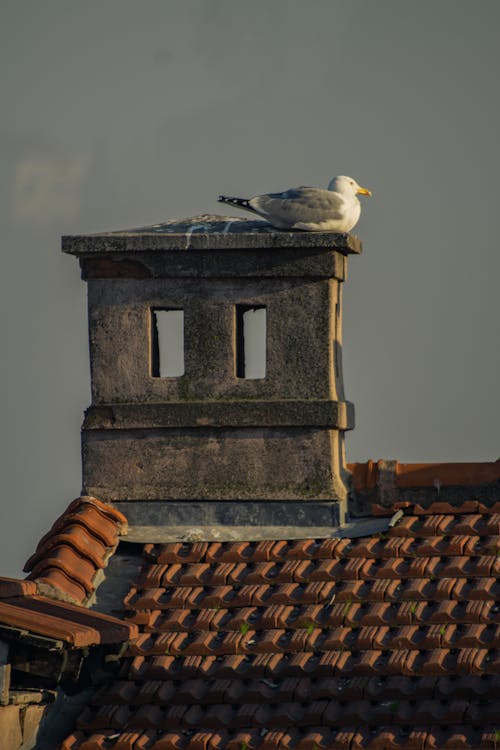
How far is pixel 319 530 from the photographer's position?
39.1 ft

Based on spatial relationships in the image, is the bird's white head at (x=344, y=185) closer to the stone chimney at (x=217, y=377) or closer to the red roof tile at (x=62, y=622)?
the stone chimney at (x=217, y=377)

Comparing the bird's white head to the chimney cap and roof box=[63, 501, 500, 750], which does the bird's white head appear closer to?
Result: the chimney cap

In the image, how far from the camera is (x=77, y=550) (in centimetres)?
1153

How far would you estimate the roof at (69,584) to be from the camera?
32.5 ft

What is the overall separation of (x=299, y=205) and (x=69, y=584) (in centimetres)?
315

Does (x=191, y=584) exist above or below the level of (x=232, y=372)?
below

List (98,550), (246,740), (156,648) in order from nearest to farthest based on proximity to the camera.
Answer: (246,740)
(156,648)
(98,550)

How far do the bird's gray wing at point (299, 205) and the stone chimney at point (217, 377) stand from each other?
14cm

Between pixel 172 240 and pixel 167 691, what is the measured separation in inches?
134

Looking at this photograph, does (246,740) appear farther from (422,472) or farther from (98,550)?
(422,472)

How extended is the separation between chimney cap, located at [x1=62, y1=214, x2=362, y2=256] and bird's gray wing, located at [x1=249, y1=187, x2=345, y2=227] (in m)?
0.12

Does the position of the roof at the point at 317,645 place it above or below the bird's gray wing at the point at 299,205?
below

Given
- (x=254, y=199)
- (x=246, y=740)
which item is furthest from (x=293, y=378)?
(x=246, y=740)

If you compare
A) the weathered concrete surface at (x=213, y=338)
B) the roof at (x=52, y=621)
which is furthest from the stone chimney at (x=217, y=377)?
the roof at (x=52, y=621)
